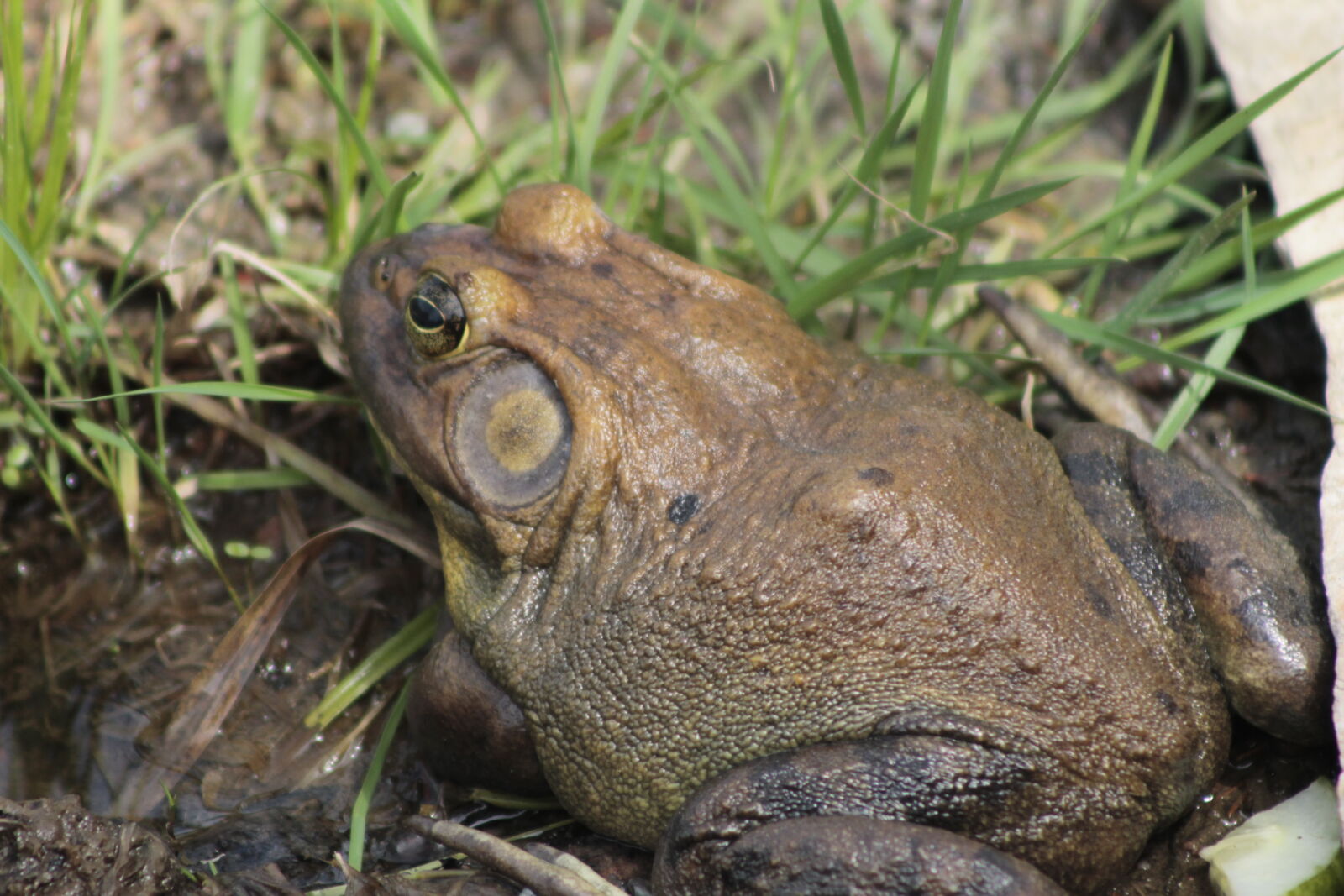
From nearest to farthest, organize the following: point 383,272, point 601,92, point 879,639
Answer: point 879,639, point 383,272, point 601,92

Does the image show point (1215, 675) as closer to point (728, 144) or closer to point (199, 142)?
point (728, 144)

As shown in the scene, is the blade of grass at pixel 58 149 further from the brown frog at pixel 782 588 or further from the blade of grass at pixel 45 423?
the brown frog at pixel 782 588

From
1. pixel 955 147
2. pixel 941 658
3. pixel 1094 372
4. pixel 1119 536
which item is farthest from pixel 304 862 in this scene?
pixel 955 147

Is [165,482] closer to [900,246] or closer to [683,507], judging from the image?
[683,507]

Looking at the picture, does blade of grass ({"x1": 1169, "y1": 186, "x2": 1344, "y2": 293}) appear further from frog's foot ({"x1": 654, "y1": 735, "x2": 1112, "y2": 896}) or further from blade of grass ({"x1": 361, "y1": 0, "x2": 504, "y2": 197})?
blade of grass ({"x1": 361, "y1": 0, "x2": 504, "y2": 197})

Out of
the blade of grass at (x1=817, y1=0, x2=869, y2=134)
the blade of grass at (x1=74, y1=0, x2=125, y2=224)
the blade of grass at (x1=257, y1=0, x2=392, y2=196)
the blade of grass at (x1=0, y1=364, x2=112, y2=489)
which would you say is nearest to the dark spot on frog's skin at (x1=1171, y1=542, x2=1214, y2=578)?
the blade of grass at (x1=817, y1=0, x2=869, y2=134)

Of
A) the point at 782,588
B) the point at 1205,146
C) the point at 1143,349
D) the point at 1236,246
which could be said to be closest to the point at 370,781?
the point at 782,588

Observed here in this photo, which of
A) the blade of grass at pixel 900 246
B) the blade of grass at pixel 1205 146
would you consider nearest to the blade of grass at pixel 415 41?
the blade of grass at pixel 900 246
